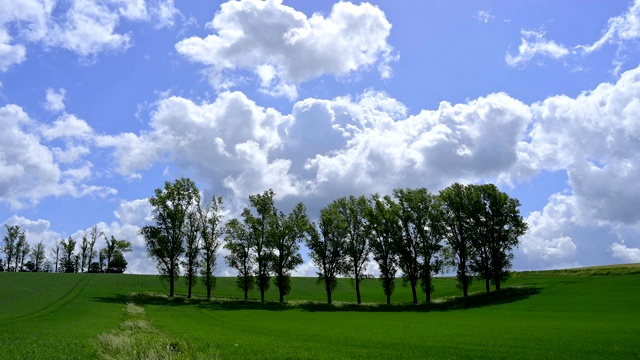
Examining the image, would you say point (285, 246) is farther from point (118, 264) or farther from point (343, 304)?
point (118, 264)

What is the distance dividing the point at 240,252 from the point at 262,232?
4.63m

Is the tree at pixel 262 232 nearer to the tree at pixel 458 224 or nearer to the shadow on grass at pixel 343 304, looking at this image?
the shadow on grass at pixel 343 304

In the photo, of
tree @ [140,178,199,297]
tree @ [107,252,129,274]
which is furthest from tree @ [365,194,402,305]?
tree @ [107,252,129,274]

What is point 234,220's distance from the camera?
73.6 metres

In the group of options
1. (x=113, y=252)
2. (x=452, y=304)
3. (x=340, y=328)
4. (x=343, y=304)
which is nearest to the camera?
(x=340, y=328)

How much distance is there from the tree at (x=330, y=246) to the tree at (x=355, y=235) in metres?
0.93

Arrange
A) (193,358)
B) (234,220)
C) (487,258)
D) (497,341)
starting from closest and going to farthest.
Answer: (193,358), (497,341), (487,258), (234,220)

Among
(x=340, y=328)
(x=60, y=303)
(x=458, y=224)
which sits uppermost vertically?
(x=458, y=224)

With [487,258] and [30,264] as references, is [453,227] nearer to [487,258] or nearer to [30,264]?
[487,258]

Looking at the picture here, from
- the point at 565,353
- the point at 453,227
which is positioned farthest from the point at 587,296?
the point at 565,353

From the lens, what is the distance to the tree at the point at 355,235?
71.6 m

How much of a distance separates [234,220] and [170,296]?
14638mm

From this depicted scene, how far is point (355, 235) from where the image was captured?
73062mm

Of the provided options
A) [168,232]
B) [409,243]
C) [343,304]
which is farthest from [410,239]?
[168,232]
